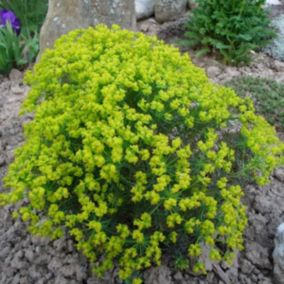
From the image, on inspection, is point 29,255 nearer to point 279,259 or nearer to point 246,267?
point 246,267

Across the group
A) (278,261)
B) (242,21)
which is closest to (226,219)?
(278,261)

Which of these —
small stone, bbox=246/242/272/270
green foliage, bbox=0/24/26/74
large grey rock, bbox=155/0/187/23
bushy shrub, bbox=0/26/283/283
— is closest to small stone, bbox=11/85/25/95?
green foliage, bbox=0/24/26/74

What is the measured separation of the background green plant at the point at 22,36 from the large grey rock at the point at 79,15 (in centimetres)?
48

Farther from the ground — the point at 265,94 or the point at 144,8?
the point at 144,8

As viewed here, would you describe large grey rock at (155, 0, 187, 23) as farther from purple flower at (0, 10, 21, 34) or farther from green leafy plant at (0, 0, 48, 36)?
purple flower at (0, 10, 21, 34)

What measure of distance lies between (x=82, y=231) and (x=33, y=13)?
11.8 feet

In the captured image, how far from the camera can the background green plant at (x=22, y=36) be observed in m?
4.41

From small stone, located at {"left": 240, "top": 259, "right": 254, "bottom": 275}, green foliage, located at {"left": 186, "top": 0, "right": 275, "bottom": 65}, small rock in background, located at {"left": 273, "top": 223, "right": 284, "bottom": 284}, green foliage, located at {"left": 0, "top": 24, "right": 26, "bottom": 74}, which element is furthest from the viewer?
green foliage, located at {"left": 186, "top": 0, "right": 275, "bottom": 65}

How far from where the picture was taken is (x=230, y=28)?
4.63 metres

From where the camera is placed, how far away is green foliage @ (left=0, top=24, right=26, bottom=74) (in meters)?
4.39

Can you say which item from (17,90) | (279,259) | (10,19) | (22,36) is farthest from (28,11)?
(279,259)

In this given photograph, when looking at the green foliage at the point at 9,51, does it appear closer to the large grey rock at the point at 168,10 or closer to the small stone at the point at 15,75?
the small stone at the point at 15,75

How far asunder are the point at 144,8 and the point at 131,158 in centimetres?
409

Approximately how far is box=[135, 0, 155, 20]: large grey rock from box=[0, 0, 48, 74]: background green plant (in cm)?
116
